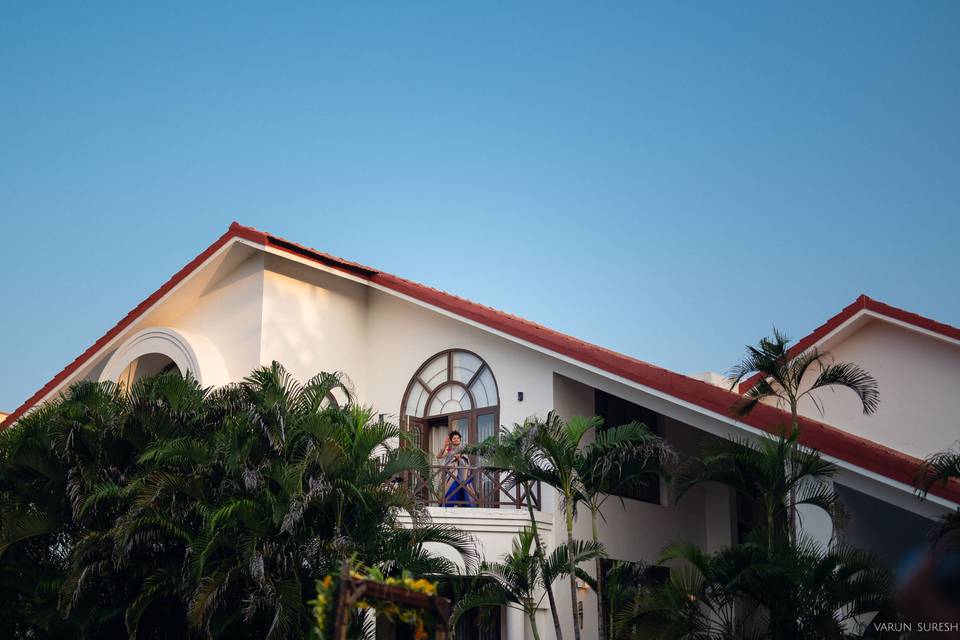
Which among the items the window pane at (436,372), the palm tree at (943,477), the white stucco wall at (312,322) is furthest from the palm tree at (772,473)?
the white stucco wall at (312,322)

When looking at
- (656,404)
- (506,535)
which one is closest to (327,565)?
(506,535)

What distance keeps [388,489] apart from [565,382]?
4.93 metres

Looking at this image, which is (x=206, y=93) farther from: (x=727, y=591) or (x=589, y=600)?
(x=727, y=591)

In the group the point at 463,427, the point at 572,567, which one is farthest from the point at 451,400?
the point at 572,567

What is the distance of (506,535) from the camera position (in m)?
15.1

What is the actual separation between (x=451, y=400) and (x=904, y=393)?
8305mm

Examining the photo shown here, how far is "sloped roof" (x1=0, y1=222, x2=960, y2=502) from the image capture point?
12.1 metres

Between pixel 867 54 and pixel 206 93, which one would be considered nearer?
pixel 867 54

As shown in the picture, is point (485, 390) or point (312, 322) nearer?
point (485, 390)

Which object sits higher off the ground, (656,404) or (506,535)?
(656,404)

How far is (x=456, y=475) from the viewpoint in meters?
16.9

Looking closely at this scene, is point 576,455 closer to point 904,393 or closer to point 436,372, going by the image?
point 436,372

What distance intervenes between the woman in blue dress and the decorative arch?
4.41m

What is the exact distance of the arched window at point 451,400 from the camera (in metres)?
17.2
